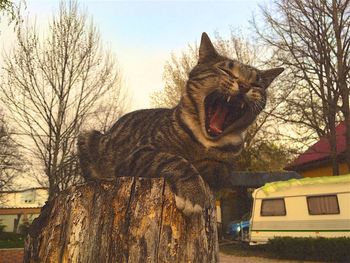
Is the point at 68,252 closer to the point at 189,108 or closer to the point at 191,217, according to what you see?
the point at 191,217

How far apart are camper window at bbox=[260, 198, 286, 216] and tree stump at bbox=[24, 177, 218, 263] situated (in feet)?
44.9

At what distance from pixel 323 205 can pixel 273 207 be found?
2.10 meters

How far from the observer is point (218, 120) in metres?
2.73

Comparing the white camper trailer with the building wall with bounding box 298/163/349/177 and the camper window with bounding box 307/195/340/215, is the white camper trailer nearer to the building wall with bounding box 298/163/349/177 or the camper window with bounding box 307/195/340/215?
the camper window with bounding box 307/195/340/215

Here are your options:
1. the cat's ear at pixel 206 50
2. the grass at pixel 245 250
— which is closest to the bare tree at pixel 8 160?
the grass at pixel 245 250

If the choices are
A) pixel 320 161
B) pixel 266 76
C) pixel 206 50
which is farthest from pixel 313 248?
pixel 206 50

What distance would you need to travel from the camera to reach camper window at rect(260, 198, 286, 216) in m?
15.3

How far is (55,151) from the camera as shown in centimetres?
1422

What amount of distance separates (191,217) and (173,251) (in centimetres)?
21

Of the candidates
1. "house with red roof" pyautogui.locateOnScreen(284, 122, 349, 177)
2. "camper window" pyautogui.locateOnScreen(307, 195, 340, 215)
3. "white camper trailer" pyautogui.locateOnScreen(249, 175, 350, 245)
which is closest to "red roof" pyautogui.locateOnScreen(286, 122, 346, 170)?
"house with red roof" pyautogui.locateOnScreen(284, 122, 349, 177)

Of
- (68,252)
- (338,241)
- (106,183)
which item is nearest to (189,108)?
(106,183)

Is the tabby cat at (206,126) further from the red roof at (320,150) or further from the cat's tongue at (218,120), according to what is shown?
the red roof at (320,150)

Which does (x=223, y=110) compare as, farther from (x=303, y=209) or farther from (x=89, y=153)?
(x=303, y=209)

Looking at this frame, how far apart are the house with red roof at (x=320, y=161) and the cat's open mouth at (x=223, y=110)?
55.9 ft
